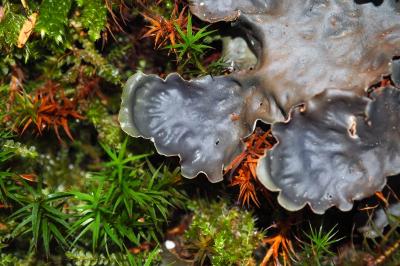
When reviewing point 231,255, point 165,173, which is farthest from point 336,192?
point 165,173

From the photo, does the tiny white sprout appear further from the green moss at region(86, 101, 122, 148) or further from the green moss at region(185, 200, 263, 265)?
the green moss at region(86, 101, 122, 148)

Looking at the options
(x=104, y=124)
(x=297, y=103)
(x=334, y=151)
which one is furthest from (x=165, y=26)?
(x=334, y=151)

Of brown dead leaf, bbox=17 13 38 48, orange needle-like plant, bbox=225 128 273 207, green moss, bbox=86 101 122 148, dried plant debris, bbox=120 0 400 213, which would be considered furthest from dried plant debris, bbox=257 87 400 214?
brown dead leaf, bbox=17 13 38 48

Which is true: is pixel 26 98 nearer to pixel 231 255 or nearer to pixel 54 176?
pixel 54 176

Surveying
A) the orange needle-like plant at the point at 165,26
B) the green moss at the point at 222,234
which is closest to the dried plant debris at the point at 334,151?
the green moss at the point at 222,234

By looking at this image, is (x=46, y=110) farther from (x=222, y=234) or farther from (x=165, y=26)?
(x=222, y=234)

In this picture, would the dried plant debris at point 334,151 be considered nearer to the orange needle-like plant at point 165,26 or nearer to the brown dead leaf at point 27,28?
the orange needle-like plant at point 165,26
